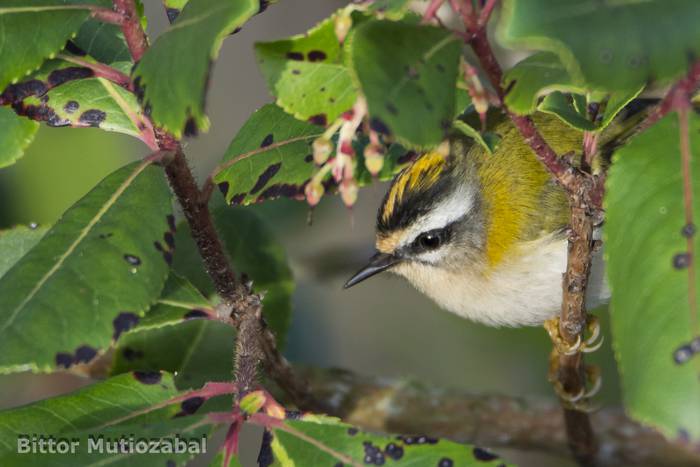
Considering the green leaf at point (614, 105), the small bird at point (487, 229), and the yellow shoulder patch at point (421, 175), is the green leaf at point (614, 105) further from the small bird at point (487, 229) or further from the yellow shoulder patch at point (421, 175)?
the yellow shoulder patch at point (421, 175)

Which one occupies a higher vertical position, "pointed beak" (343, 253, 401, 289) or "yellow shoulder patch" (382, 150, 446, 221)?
"yellow shoulder patch" (382, 150, 446, 221)

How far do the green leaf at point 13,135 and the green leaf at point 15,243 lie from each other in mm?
227

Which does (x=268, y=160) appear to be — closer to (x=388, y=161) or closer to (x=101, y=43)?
(x=388, y=161)

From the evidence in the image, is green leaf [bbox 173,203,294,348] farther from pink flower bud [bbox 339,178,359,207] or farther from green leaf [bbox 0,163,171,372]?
pink flower bud [bbox 339,178,359,207]

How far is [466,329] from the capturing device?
3.96 metres

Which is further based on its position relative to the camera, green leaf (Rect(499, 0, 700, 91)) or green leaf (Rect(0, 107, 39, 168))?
green leaf (Rect(0, 107, 39, 168))

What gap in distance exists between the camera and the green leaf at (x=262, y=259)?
2182mm

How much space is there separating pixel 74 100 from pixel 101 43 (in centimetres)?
10

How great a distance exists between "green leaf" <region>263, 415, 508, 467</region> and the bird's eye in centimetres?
102

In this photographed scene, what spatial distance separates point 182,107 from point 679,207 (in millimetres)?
593

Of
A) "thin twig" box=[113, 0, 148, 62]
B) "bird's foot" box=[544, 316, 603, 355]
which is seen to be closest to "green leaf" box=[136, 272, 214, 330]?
"thin twig" box=[113, 0, 148, 62]

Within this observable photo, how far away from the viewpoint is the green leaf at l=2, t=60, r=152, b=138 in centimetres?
146

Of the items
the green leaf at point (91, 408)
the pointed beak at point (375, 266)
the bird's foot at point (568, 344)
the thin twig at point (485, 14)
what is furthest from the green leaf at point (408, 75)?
the pointed beak at point (375, 266)

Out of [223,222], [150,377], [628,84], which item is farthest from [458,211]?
[628,84]
